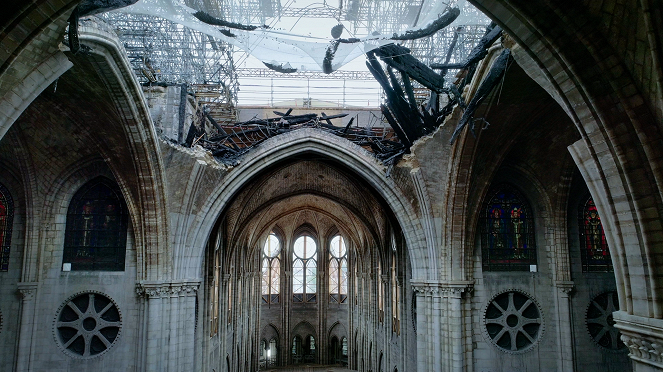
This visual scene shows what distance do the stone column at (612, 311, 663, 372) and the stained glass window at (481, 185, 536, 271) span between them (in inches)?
305

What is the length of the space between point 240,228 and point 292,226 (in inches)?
464

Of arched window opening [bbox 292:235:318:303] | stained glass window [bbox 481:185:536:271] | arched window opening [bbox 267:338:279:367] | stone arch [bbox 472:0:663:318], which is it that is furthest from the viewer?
arched window opening [bbox 292:235:318:303]

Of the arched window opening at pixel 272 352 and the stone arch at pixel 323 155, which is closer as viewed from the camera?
the stone arch at pixel 323 155

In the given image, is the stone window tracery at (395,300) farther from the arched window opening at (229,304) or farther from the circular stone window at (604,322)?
the arched window opening at (229,304)

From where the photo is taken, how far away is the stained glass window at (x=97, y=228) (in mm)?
13250

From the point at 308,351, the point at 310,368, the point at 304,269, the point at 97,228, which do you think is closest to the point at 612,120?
the point at 97,228

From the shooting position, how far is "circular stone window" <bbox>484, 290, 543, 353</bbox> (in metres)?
12.8

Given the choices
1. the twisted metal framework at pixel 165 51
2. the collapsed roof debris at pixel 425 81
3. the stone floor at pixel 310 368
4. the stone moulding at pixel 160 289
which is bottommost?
the stone floor at pixel 310 368

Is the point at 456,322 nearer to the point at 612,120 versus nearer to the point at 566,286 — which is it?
the point at 566,286

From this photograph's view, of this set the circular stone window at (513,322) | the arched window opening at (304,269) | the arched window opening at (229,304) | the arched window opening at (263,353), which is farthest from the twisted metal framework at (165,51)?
the arched window opening at (263,353)

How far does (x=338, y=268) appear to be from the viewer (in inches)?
1276

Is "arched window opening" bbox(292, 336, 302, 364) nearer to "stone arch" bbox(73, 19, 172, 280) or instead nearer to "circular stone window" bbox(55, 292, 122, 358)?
"circular stone window" bbox(55, 292, 122, 358)

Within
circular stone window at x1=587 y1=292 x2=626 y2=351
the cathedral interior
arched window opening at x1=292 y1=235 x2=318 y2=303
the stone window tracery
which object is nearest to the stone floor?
arched window opening at x1=292 y1=235 x2=318 y2=303

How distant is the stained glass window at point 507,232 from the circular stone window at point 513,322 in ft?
2.64
